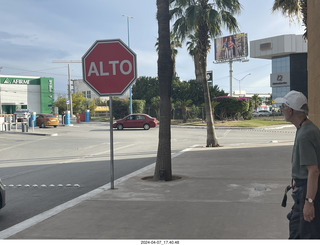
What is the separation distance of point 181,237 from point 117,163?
837 centimetres

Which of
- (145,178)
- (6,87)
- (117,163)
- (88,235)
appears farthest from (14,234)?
(6,87)

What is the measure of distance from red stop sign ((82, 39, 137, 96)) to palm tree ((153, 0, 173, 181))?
5.46 feet

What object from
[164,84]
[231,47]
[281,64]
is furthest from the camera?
[231,47]

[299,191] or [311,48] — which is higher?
[311,48]

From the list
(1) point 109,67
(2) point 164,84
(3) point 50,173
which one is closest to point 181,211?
(1) point 109,67

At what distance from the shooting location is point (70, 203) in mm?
6602

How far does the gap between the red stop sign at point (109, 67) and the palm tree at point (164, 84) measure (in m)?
1.66

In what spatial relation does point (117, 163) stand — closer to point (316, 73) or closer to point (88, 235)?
point (316, 73)

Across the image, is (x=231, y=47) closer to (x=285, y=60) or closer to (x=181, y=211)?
(x=285, y=60)

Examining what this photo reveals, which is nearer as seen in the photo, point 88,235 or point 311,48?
point 88,235

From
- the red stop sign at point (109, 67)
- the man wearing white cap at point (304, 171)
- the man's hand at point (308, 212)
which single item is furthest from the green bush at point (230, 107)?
the man's hand at point (308, 212)

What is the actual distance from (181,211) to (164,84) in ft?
13.0

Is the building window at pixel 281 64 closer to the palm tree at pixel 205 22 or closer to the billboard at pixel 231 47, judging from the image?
the billboard at pixel 231 47

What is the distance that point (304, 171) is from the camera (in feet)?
10.4
